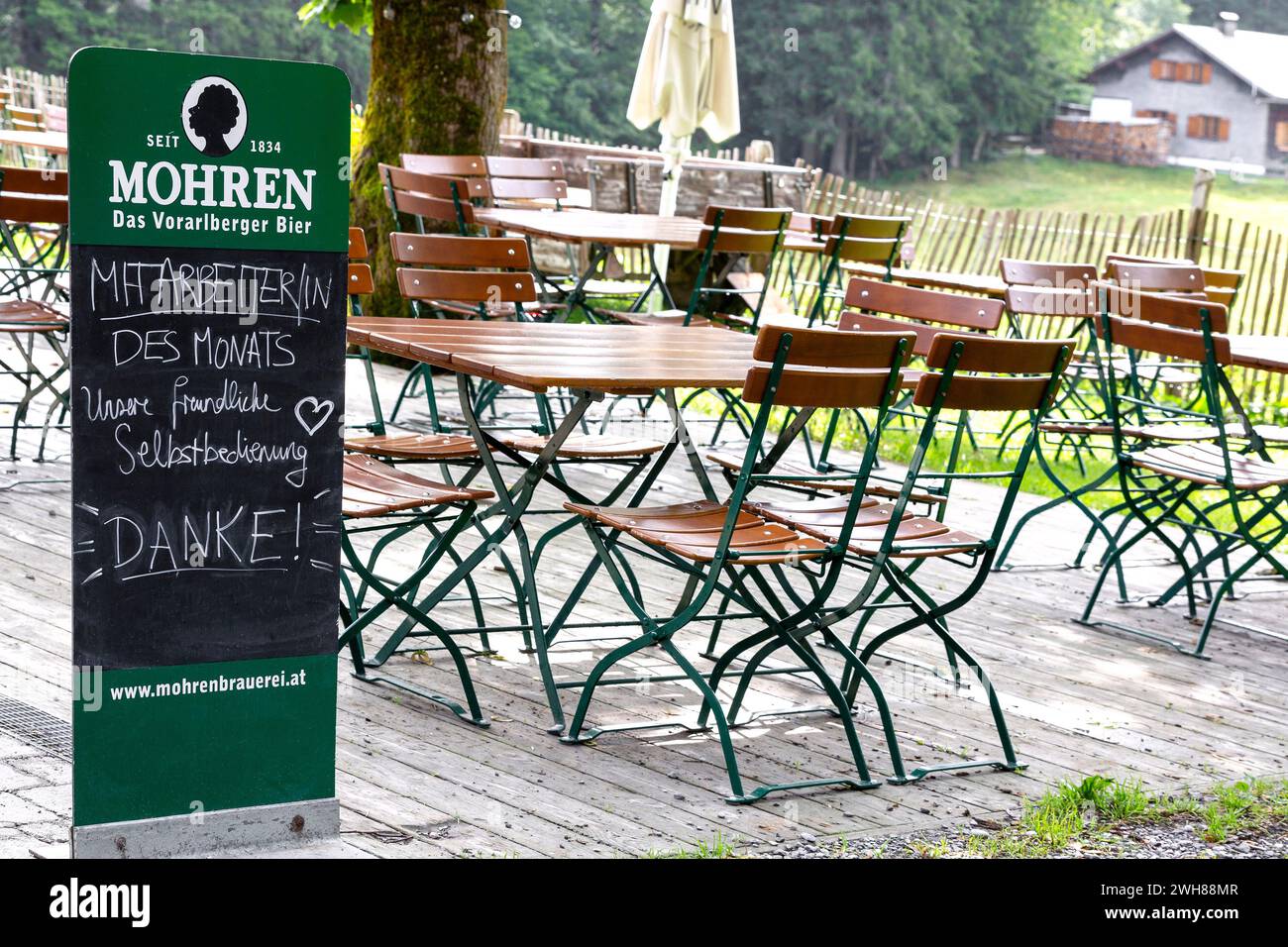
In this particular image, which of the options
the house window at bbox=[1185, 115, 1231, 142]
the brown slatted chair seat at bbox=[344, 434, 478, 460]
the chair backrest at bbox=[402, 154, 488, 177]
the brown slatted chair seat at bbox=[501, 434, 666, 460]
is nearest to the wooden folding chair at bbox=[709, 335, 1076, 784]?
the brown slatted chair seat at bbox=[501, 434, 666, 460]

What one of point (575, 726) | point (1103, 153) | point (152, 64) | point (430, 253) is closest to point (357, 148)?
point (430, 253)

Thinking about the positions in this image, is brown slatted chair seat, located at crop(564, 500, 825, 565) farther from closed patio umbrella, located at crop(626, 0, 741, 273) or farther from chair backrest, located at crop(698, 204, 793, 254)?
closed patio umbrella, located at crop(626, 0, 741, 273)

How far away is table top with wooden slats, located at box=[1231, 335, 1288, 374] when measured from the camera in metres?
5.78

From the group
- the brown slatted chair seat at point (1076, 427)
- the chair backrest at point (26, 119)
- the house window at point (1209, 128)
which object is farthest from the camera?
the house window at point (1209, 128)

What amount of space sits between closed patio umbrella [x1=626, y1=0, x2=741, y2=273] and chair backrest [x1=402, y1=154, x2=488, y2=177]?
0.97 metres

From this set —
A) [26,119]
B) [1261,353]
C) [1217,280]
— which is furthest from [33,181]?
[26,119]

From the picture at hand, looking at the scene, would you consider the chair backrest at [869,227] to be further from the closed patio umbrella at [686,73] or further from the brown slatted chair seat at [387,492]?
the brown slatted chair seat at [387,492]

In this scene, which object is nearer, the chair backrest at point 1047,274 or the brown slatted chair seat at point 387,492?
the brown slatted chair seat at point 387,492

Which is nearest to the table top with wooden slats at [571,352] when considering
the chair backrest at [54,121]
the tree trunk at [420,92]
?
the tree trunk at [420,92]

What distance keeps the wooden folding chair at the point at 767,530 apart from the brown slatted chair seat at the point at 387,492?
33cm

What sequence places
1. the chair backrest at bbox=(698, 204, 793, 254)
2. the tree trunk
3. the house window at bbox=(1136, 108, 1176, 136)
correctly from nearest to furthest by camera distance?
the chair backrest at bbox=(698, 204, 793, 254)
the tree trunk
the house window at bbox=(1136, 108, 1176, 136)

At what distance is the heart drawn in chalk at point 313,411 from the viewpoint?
3.31 m

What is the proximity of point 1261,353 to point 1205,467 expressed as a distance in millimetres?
577
